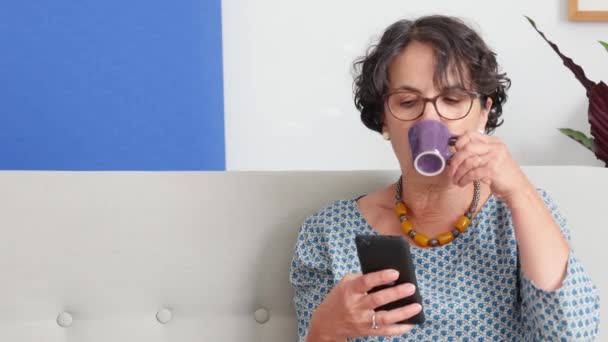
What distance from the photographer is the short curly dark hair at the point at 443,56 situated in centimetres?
123

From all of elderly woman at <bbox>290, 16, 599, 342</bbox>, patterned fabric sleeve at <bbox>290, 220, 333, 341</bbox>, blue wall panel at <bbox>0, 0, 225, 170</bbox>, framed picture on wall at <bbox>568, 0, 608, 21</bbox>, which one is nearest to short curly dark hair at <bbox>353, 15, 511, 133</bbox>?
elderly woman at <bbox>290, 16, 599, 342</bbox>

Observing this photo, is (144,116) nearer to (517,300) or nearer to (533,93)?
(533,93)

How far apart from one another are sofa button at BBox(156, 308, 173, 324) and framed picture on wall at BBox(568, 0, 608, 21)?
149cm

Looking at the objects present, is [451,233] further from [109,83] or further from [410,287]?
[109,83]

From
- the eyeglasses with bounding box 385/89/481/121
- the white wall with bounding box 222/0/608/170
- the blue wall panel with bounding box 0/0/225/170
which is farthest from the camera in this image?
the white wall with bounding box 222/0/608/170

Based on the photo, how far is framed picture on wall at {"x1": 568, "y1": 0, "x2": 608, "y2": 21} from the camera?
2254mm

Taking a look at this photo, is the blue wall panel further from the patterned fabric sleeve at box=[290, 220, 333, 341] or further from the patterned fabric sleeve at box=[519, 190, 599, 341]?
the patterned fabric sleeve at box=[519, 190, 599, 341]

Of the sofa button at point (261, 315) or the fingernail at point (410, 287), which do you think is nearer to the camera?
the fingernail at point (410, 287)

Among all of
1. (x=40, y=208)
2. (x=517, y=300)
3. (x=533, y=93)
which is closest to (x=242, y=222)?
(x=40, y=208)

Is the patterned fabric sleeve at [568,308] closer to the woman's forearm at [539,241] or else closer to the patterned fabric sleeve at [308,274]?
the woman's forearm at [539,241]

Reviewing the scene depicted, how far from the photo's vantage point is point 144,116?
6.97ft

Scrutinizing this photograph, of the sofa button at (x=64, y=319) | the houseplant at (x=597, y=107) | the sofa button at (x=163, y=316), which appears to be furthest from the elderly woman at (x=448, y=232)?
the houseplant at (x=597, y=107)

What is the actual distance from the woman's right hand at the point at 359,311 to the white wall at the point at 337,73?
1101mm

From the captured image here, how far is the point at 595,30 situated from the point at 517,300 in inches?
53.3
